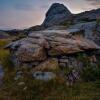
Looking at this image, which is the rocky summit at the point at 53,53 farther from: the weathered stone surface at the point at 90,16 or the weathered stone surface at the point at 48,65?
the weathered stone surface at the point at 90,16

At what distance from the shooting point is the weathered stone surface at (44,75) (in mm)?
22748

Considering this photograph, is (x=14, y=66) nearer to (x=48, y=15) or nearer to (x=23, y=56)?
(x=23, y=56)

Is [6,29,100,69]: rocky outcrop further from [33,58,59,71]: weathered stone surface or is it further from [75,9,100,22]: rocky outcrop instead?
[75,9,100,22]: rocky outcrop

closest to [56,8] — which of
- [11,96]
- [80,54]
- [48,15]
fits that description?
[48,15]

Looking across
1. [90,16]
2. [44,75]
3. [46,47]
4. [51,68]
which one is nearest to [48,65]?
[51,68]

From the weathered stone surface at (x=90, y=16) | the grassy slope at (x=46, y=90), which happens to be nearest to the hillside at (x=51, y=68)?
the grassy slope at (x=46, y=90)

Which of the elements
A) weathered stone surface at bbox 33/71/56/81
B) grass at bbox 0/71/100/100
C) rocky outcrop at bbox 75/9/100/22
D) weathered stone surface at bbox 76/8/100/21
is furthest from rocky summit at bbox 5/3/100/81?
weathered stone surface at bbox 76/8/100/21

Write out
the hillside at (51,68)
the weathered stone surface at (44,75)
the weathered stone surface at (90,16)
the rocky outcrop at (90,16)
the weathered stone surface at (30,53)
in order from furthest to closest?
1. the weathered stone surface at (90,16)
2. the rocky outcrop at (90,16)
3. the weathered stone surface at (30,53)
4. the weathered stone surface at (44,75)
5. the hillside at (51,68)

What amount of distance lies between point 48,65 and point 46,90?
458 cm

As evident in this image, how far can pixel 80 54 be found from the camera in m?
28.1

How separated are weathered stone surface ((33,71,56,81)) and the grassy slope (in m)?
0.48

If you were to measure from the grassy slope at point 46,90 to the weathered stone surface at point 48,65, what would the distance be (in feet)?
5.46

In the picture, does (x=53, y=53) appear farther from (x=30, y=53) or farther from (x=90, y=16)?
(x=90, y=16)

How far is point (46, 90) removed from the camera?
21172 millimetres
